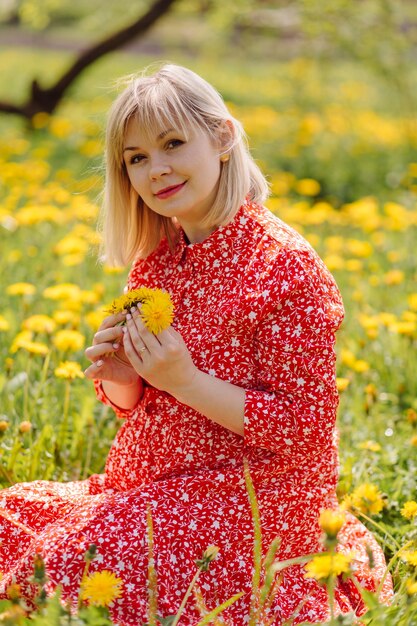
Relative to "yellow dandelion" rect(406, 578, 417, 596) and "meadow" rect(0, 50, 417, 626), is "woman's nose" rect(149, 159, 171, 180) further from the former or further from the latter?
"yellow dandelion" rect(406, 578, 417, 596)

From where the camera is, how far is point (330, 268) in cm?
328

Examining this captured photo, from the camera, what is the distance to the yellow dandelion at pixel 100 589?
56.4 inches

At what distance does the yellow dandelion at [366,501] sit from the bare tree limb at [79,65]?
580 centimetres

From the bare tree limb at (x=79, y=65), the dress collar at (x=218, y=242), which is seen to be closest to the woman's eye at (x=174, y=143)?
the dress collar at (x=218, y=242)

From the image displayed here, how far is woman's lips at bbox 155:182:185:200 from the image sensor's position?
1784 millimetres

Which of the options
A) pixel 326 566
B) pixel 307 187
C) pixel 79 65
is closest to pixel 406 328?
pixel 326 566

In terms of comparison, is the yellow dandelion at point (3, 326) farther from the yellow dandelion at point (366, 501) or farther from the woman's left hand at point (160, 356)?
the yellow dandelion at point (366, 501)

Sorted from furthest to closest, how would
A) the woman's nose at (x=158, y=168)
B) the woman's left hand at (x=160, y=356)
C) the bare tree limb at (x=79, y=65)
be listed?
the bare tree limb at (x=79, y=65) < the woman's nose at (x=158, y=168) < the woman's left hand at (x=160, y=356)

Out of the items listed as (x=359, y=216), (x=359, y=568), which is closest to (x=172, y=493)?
(x=359, y=568)

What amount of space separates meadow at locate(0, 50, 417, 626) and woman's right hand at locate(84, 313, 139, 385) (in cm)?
35

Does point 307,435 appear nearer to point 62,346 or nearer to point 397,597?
point 397,597

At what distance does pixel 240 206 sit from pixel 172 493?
2.01 feet

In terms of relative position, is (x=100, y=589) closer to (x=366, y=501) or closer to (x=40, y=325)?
(x=366, y=501)

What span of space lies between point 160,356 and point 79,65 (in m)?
6.13
